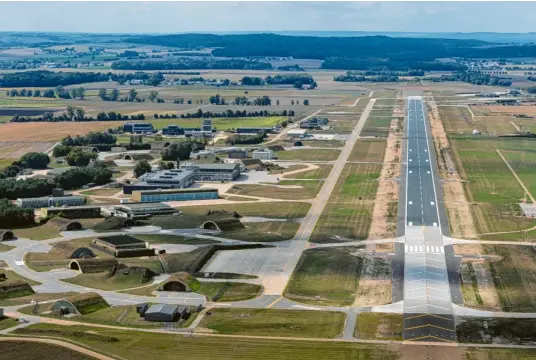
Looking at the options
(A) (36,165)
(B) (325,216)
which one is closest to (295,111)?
(A) (36,165)

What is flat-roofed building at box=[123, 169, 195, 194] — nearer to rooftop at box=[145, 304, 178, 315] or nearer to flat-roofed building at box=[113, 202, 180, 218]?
flat-roofed building at box=[113, 202, 180, 218]

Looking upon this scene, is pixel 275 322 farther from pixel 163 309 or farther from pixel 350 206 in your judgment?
pixel 350 206

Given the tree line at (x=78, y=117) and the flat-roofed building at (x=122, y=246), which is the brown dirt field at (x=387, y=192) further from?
the tree line at (x=78, y=117)

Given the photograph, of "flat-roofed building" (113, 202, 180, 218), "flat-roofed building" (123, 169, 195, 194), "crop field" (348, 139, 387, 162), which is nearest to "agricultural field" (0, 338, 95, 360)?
"flat-roofed building" (113, 202, 180, 218)

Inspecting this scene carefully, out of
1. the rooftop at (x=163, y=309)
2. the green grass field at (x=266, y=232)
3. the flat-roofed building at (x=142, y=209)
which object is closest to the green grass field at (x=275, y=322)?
the rooftop at (x=163, y=309)

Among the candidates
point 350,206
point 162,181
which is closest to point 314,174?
point 350,206

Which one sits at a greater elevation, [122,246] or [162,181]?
[122,246]
